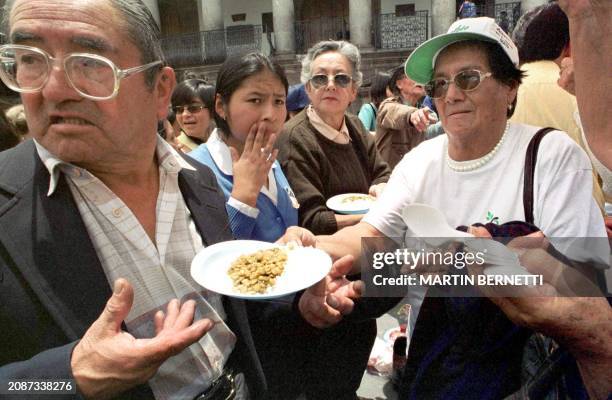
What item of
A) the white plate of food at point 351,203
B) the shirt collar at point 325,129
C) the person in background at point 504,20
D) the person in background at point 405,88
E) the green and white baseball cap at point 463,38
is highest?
the person in background at point 504,20

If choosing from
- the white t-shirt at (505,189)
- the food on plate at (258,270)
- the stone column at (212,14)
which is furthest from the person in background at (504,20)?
the food on plate at (258,270)

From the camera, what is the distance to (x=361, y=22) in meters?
15.0

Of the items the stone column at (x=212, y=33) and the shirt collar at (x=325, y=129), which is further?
the stone column at (x=212, y=33)

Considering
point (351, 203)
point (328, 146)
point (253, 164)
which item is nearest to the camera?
point (253, 164)

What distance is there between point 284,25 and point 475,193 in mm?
15683

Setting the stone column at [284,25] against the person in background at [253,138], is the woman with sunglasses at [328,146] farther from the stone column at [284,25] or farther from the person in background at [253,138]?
the stone column at [284,25]

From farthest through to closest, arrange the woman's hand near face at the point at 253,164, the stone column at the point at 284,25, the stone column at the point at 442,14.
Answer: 1. the stone column at the point at 284,25
2. the stone column at the point at 442,14
3. the woman's hand near face at the point at 253,164

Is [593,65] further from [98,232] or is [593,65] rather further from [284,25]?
[284,25]

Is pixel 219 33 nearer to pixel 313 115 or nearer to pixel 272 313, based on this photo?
pixel 313 115

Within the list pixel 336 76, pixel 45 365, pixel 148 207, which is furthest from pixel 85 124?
pixel 336 76

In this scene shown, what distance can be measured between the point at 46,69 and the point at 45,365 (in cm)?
75

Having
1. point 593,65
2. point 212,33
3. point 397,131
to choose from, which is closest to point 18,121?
point 593,65

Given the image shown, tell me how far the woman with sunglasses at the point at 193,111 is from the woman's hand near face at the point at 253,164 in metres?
1.74

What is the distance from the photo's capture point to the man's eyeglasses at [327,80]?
285 centimetres
